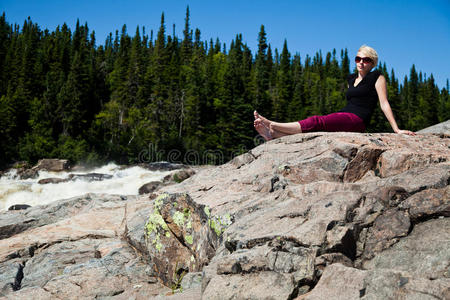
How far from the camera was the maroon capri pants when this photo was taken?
5406mm

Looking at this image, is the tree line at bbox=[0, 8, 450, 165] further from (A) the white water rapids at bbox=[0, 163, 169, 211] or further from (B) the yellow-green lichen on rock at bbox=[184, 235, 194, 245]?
(B) the yellow-green lichen on rock at bbox=[184, 235, 194, 245]

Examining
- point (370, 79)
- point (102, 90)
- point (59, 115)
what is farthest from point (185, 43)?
point (370, 79)

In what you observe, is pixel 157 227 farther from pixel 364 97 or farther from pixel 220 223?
pixel 364 97

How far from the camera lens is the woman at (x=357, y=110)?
17.3 feet

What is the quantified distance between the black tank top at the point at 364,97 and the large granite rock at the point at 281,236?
2.21ft

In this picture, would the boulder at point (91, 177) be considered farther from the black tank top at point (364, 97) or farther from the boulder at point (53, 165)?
the black tank top at point (364, 97)

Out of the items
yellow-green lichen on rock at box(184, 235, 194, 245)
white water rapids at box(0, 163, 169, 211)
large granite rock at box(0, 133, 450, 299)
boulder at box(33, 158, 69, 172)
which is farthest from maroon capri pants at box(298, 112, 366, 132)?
boulder at box(33, 158, 69, 172)

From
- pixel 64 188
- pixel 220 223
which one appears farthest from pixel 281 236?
pixel 64 188

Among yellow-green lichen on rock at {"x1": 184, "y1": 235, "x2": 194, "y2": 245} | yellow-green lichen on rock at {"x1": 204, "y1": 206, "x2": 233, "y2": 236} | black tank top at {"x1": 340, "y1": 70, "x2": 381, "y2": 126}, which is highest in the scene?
black tank top at {"x1": 340, "y1": 70, "x2": 381, "y2": 126}

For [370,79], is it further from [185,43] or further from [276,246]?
[185,43]

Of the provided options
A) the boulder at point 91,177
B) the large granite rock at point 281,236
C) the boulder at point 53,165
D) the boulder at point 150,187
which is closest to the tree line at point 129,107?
the boulder at point 53,165

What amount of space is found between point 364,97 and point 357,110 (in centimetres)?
23

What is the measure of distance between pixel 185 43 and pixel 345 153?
9355 cm

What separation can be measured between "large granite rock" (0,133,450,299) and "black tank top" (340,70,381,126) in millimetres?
674
